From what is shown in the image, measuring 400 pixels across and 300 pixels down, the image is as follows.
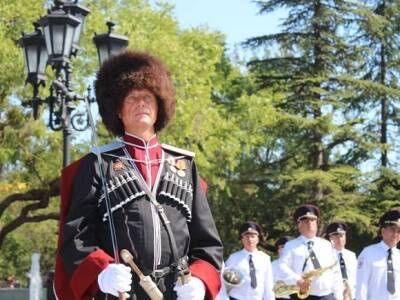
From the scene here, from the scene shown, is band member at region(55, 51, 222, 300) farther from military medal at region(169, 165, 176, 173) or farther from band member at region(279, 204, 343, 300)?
band member at region(279, 204, 343, 300)

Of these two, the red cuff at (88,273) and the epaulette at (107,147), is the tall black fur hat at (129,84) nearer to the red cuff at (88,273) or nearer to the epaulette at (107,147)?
the epaulette at (107,147)

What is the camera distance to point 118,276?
4.06 meters

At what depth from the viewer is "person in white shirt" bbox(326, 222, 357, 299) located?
15.4 meters

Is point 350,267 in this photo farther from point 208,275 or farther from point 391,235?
point 208,275

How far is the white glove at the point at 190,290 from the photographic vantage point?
168 inches

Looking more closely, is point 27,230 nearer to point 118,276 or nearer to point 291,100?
point 291,100

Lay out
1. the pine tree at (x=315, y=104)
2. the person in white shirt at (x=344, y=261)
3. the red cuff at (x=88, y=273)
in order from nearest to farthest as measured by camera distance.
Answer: the red cuff at (x=88, y=273) → the person in white shirt at (x=344, y=261) → the pine tree at (x=315, y=104)

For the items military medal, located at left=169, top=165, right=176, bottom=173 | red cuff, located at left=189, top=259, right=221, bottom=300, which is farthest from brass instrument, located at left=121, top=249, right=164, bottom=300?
military medal, located at left=169, top=165, right=176, bottom=173

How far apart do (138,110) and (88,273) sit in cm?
89

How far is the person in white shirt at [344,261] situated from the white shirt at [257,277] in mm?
1297

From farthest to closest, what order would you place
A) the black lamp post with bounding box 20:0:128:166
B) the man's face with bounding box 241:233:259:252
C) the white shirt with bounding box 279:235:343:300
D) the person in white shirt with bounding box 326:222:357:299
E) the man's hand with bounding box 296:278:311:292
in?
1. the man's face with bounding box 241:233:259:252
2. the person in white shirt with bounding box 326:222:357:299
3. the white shirt with bounding box 279:235:343:300
4. the man's hand with bounding box 296:278:311:292
5. the black lamp post with bounding box 20:0:128:166

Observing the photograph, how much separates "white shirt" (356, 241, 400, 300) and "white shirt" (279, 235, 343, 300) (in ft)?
2.78

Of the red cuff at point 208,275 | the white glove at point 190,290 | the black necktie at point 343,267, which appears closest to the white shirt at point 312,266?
the black necktie at point 343,267

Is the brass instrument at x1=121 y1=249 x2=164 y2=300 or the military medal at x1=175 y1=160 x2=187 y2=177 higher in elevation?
the military medal at x1=175 y1=160 x2=187 y2=177
